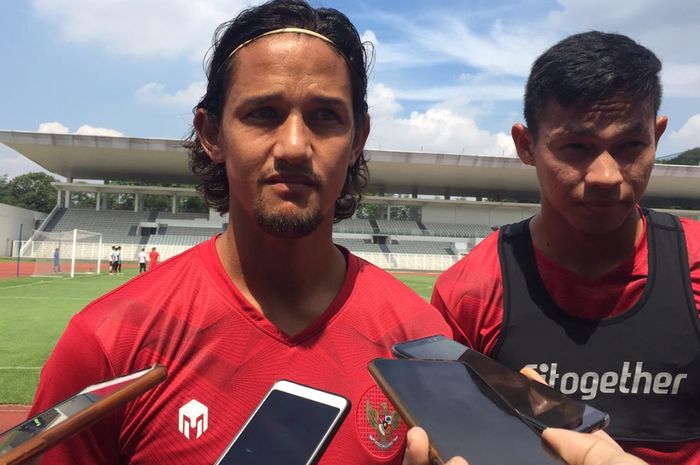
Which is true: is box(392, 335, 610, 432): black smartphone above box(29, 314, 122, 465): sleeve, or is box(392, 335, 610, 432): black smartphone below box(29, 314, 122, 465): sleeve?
above

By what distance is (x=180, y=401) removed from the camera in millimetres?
1536

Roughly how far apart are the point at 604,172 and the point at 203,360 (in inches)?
58.0

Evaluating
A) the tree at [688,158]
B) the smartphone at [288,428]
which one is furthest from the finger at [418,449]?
the tree at [688,158]

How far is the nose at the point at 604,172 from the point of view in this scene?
1.90 m

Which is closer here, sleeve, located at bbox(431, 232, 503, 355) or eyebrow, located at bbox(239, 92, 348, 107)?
eyebrow, located at bbox(239, 92, 348, 107)

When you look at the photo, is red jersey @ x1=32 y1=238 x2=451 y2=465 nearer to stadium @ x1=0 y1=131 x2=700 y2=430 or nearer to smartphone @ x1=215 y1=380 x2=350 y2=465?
smartphone @ x1=215 y1=380 x2=350 y2=465

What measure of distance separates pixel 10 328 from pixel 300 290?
1054 cm

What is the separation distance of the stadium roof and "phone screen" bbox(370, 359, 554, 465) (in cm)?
3347

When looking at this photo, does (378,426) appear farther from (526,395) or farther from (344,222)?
(344,222)

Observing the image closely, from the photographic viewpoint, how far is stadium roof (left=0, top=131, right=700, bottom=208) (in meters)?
36.4

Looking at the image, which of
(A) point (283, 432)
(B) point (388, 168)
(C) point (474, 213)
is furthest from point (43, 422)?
(C) point (474, 213)

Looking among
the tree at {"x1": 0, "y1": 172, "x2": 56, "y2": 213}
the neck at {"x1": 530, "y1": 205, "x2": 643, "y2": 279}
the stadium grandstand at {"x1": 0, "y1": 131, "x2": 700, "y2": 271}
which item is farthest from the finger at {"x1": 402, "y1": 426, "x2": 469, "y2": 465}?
the tree at {"x1": 0, "y1": 172, "x2": 56, "y2": 213}

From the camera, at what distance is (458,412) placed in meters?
1.00

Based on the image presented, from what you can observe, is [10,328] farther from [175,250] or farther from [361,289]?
[175,250]
